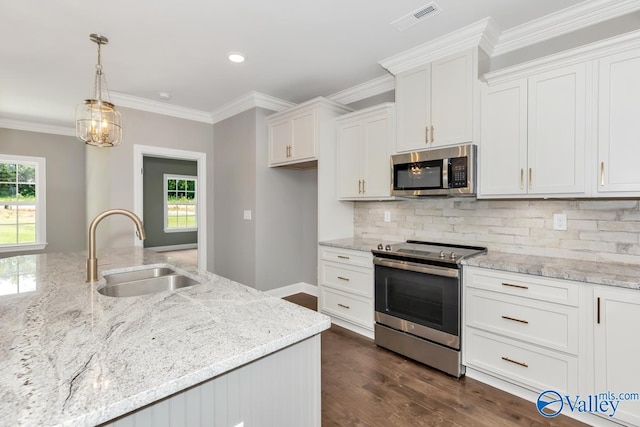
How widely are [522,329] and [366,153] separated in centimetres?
202

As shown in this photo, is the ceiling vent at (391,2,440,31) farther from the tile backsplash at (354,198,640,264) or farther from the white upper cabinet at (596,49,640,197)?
the tile backsplash at (354,198,640,264)

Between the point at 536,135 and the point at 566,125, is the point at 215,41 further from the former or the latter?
the point at 566,125

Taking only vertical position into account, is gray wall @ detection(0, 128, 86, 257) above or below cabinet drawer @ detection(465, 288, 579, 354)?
above

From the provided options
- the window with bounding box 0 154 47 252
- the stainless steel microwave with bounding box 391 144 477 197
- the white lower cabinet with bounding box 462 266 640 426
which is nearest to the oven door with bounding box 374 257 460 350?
the white lower cabinet with bounding box 462 266 640 426

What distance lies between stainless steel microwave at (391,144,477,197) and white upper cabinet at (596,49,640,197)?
76cm

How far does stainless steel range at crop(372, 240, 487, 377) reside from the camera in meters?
2.36

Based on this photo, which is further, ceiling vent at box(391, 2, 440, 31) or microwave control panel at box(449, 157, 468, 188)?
microwave control panel at box(449, 157, 468, 188)

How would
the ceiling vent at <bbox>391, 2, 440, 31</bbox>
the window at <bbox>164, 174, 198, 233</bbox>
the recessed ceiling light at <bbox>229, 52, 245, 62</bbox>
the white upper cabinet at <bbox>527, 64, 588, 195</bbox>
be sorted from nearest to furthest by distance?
the white upper cabinet at <bbox>527, 64, 588, 195</bbox> < the ceiling vent at <bbox>391, 2, 440, 31</bbox> < the recessed ceiling light at <bbox>229, 52, 245, 62</bbox> < the window at <bbox>164, 174, 198, 233</bbox>

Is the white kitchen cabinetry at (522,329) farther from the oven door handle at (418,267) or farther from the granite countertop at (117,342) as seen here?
the granite countertop at (117,342)

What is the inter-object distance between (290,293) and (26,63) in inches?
149

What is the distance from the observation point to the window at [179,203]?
8.54 m

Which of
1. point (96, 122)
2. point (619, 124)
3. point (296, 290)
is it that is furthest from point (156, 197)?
point (619, 124)

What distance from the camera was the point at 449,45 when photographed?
2576 mm

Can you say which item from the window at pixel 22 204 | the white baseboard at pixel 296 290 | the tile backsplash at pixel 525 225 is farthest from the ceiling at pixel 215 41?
the white baseboard at pixel 296 290
